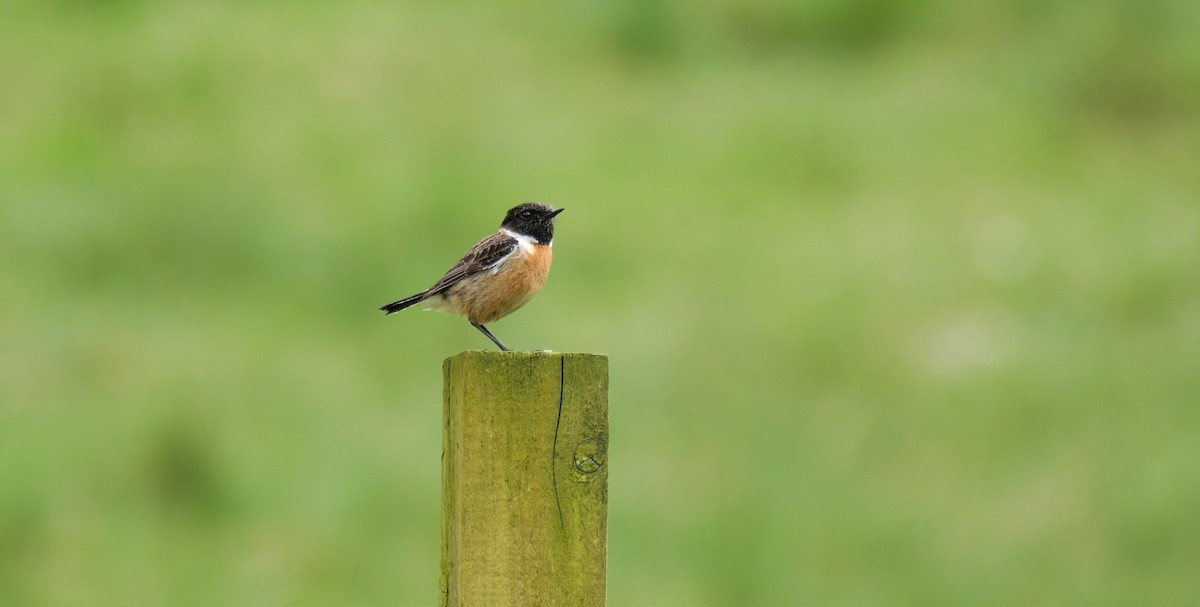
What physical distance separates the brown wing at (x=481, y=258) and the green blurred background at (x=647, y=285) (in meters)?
4.56

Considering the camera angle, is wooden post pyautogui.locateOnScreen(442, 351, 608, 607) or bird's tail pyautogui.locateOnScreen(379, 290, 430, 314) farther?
bird's tail pyautogui.locateOnScreen(379, 290, 430, 314)

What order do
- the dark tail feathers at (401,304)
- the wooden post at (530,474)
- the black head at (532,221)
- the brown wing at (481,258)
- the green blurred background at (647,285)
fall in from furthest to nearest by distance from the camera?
the green blurred background at (647,285) → the black head at (532,221) → the brown wing at (481,258) → the dark tail feathers at (401,304) → the wooden post at (530,474)

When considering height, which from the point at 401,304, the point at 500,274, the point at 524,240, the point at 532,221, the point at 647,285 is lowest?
the point at 401,304

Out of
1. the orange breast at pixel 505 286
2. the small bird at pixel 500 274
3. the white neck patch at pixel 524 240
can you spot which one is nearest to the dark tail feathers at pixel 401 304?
the small bird at pixel 500 274

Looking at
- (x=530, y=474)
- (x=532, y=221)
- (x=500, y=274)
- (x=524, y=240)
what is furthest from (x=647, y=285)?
(x=530, y=474)

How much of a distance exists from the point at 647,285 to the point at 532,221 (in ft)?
23.3

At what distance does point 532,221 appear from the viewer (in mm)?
6906

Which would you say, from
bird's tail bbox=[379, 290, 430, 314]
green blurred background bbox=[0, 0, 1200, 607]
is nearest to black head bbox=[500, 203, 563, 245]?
bird's tail bbox=[379, 290, 430, 314]

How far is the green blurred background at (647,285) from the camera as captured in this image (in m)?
11.4

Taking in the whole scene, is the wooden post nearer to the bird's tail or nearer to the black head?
the bird's tail

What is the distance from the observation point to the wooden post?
11.8 feet

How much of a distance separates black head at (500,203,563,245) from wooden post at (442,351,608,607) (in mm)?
3246

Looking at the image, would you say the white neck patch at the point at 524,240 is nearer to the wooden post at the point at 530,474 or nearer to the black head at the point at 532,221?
the black head at the point at 532,221

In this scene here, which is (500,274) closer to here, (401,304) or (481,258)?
(481,258)
